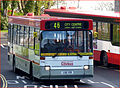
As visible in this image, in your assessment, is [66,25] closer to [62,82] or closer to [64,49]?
[64,49]

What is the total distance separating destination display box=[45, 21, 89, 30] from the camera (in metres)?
20.9

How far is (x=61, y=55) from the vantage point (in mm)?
20828

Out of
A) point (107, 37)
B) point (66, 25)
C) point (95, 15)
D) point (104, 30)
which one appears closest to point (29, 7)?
point (95, 15)

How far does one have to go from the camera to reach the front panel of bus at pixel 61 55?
20828mm

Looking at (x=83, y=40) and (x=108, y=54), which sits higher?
(x=83, y=40)

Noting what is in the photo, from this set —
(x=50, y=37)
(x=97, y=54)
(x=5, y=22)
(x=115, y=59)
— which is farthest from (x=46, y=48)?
(x=5, y=22)

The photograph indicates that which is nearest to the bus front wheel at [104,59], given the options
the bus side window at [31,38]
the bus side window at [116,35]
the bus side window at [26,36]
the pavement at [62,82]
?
the bus side window at [116,35]

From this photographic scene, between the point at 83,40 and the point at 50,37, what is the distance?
1.30m

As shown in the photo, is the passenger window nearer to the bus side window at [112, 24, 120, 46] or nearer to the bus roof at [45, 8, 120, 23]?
the bus roof at [45, 8, 120, 23]

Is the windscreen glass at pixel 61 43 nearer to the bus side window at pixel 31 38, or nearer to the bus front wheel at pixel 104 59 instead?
the bus side window at pixel 31 38

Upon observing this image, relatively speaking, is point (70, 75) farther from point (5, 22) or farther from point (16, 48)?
point (5, 22)

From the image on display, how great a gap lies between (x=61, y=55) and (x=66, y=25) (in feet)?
3.79

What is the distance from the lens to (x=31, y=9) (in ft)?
264

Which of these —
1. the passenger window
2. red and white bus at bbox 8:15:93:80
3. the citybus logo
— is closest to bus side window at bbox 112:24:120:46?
the passenger window
